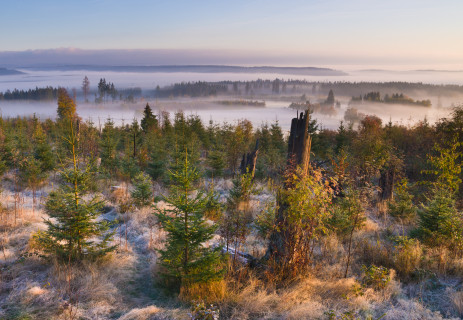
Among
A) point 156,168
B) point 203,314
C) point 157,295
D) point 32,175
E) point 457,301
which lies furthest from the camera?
point 156,168

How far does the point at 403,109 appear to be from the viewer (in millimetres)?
143375

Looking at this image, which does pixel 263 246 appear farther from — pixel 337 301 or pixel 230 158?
pixel 230 158

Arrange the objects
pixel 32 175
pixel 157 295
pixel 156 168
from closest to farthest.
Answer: pixel 157 295, pixel 32 175, pixel 156 168

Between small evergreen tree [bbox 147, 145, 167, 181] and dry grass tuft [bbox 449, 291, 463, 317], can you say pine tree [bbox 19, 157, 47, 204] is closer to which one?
small evergreen tree [bbox 147, 145, 167, 181]

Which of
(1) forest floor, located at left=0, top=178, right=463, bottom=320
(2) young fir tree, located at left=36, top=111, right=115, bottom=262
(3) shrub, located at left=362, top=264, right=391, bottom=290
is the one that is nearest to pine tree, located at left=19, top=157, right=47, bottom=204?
(1) forest floor, located at left=0, top=178, right=463, bottom=320

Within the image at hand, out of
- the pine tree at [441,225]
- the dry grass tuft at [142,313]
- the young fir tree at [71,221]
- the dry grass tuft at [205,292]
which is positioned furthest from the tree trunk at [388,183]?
the young fir tree at [71,221]

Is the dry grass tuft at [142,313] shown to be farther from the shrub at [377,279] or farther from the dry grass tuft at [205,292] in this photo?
the shrub at [377,279]

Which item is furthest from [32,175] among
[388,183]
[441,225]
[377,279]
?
[388,183]

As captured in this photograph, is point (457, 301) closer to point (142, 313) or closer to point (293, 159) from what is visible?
point (293, 159)

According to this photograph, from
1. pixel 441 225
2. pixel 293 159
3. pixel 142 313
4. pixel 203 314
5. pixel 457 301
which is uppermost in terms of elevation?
pixel 293 159

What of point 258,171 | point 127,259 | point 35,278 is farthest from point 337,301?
point 258,171

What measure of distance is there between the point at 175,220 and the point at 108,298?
6.16 ft

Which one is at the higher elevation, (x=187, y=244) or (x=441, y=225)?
(x=187, y=244)

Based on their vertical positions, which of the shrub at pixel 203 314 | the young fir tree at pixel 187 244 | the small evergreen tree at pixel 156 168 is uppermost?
the young fir tree at pixel 187 244
